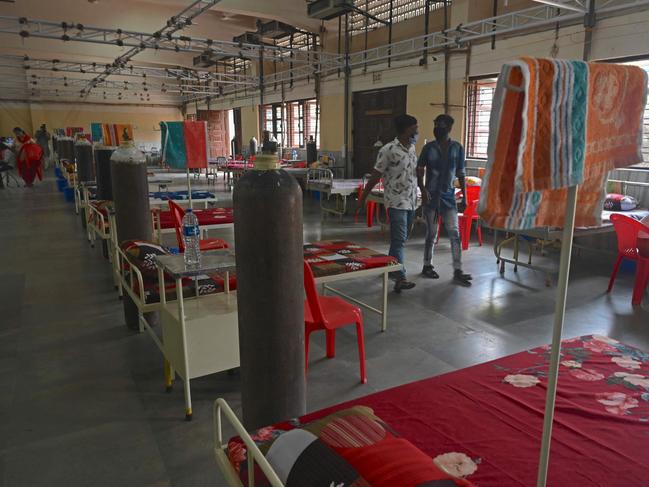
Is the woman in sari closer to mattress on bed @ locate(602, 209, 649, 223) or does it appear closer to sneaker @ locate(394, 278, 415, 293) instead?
sneaker @ locate(394, 278, 415, 293)

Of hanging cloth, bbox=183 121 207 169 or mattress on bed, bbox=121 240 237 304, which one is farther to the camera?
hanging cloth, bbox=183 121 207 169

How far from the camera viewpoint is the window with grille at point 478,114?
8430mm

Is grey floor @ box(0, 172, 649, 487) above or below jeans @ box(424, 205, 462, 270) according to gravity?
below

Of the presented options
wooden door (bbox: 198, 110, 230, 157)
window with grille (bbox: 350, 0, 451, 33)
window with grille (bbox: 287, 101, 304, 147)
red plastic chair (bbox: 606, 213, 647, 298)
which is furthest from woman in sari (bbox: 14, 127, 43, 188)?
red plastic chair (bbox: 606, 213, 647, 298)

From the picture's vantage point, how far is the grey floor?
2.41 metres

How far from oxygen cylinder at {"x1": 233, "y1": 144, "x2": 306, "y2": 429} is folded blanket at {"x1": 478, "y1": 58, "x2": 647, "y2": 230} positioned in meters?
0.93

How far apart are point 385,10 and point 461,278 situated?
7.44 m

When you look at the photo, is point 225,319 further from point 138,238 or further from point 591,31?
point 591,31

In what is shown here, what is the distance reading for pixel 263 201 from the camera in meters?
1.83

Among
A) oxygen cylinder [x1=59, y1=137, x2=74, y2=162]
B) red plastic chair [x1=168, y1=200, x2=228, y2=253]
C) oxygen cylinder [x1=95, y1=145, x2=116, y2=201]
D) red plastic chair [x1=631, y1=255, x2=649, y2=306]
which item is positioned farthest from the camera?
oxygen cylinder [x1=59, y1=137, x2=74, y2=162]

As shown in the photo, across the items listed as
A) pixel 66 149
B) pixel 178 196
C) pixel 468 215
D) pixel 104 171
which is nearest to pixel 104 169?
pixel 104 171

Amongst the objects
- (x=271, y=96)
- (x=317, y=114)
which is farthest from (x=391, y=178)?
(x=271, y=96)

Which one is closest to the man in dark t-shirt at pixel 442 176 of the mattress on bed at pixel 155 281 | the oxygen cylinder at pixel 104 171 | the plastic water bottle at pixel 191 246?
the mattress on bed at pixel 155 281

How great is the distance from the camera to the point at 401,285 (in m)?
4.88
